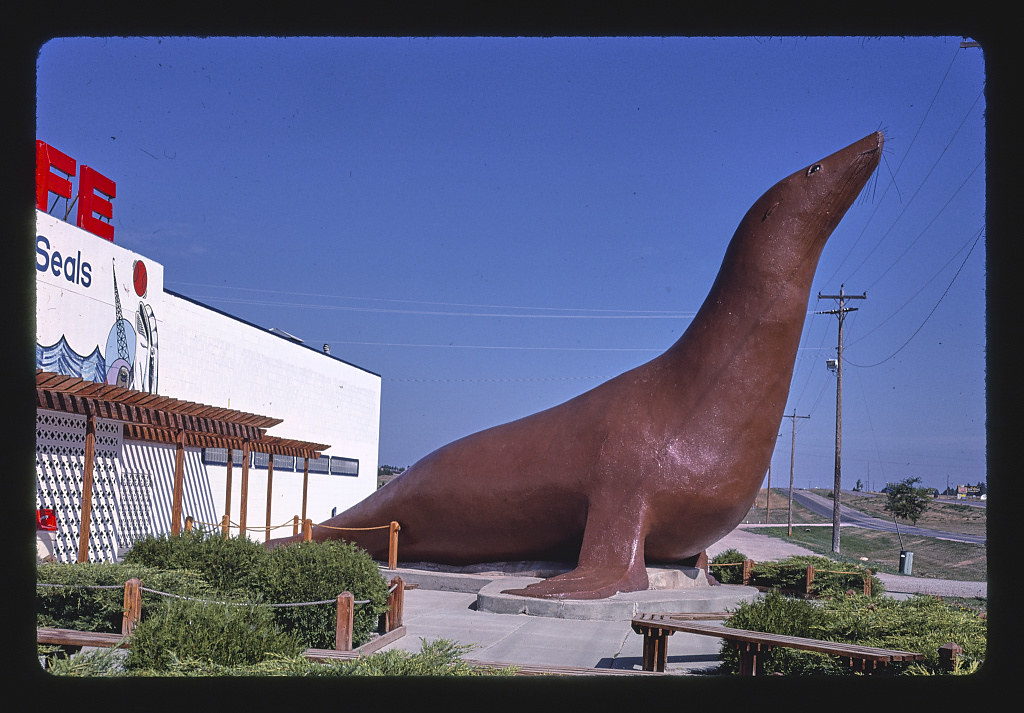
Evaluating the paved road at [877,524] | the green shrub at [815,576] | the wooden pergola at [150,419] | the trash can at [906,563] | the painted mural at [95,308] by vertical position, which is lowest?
the paved road at [877,524]

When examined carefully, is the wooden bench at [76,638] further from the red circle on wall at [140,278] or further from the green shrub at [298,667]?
the red circle on wall at [140,278]

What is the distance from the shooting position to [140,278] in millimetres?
18016

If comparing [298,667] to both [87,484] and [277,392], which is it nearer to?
[87,484]

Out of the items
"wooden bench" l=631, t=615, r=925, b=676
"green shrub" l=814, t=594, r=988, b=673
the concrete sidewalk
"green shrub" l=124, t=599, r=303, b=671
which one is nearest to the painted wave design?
the concrete sidewalk

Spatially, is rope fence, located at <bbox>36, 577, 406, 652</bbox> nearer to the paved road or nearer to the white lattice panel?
the white lattice panel

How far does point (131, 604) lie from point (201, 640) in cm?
260

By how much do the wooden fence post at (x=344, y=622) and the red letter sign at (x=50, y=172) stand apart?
33.6 ft

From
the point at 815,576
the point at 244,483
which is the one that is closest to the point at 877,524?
the point at 815,576

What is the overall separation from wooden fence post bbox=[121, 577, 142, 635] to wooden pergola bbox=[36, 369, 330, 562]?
87.9 inches

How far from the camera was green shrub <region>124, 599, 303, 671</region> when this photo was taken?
19.5 ft

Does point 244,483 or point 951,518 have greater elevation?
point 244,483

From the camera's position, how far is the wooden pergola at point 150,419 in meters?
12.3

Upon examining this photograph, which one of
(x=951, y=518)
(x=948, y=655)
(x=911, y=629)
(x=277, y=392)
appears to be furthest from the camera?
(x=951, y=518)

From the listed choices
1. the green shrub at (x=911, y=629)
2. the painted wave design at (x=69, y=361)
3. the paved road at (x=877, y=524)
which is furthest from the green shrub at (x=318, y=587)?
the paved road at (x=877, y=524)
